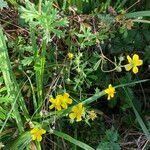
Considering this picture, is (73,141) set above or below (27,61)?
below

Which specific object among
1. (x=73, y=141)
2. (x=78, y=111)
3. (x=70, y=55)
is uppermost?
(x=70, y=55)

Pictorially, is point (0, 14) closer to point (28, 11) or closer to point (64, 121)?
point (28, 11)

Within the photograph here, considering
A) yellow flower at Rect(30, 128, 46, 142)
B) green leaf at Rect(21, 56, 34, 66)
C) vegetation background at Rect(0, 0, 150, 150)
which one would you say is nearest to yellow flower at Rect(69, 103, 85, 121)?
vegetation background at Rect(0, 0, 150, 150)

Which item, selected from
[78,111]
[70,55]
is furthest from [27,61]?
[78,111]

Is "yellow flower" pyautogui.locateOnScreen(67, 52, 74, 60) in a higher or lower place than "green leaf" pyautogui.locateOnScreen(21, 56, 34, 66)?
lower

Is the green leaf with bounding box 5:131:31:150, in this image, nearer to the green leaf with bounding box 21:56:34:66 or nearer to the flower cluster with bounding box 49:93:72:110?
the flower cluster with bounding box 49:93:72:110

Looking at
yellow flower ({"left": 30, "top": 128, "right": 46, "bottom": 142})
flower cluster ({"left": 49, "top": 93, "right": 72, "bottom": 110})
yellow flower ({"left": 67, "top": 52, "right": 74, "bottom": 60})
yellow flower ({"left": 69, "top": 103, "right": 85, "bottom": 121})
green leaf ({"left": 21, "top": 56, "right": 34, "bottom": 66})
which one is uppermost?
green leaf ({"left": 21, "top": 56, "right": 34, "bottom": 66})

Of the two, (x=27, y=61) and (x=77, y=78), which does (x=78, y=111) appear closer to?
(x=77, y=78)

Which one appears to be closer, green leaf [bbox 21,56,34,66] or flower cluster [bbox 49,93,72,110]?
flower cluster [bbox 49,93,72,110]

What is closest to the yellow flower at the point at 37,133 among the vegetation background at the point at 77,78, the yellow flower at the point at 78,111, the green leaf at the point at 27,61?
the vegetation background at the point at 77,78
